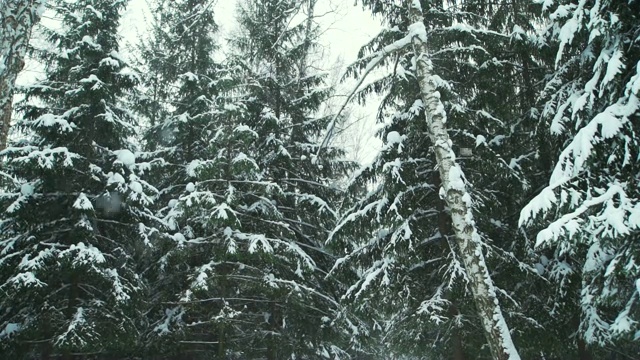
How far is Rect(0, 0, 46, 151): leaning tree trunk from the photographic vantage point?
5.68 meters

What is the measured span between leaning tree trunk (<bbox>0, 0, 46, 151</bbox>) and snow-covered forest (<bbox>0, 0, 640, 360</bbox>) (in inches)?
1.0

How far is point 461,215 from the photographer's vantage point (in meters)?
6.41

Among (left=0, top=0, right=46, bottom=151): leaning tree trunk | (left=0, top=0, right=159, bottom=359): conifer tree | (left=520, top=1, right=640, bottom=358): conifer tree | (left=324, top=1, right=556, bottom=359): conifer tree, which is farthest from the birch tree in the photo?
(left=0, top=0, right=159, bottom=359): conifer tree

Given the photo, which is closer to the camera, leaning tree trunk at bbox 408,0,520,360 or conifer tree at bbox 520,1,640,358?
conifer tree at bbox 520,1,640,358

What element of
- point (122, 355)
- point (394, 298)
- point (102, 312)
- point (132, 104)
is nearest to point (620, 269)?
point (394, 298)

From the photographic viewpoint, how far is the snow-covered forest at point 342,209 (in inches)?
280

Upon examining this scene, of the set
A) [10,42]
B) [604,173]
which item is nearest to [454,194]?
[604,173]

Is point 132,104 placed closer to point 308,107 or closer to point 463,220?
point 308,107

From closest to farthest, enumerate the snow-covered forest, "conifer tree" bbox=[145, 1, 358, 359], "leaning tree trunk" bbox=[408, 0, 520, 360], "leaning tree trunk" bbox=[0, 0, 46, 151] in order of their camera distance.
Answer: "leaning tree trunk" bbox=[0, 0, 46, 151] → "leaning tree trunk" bbox=[408, 0, 520, 360] → the snow-covered forest → "conifer tree" bbox=[145, 1, 358, 359]

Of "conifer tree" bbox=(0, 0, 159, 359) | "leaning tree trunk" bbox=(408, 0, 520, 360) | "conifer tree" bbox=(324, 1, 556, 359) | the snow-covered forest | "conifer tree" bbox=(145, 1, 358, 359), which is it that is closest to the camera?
"leaning tree trunk" bbox=(408, 0, 520, 360)

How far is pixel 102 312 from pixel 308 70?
1072 cm

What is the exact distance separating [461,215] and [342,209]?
710 cm

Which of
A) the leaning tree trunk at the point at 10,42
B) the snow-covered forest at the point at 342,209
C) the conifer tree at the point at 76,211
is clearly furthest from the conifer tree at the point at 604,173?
the conifer tree at the point at 76,211

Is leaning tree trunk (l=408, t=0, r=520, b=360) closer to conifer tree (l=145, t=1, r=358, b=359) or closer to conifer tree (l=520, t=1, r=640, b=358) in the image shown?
conifer tree (l=520, t=1, r=640, b=358)
